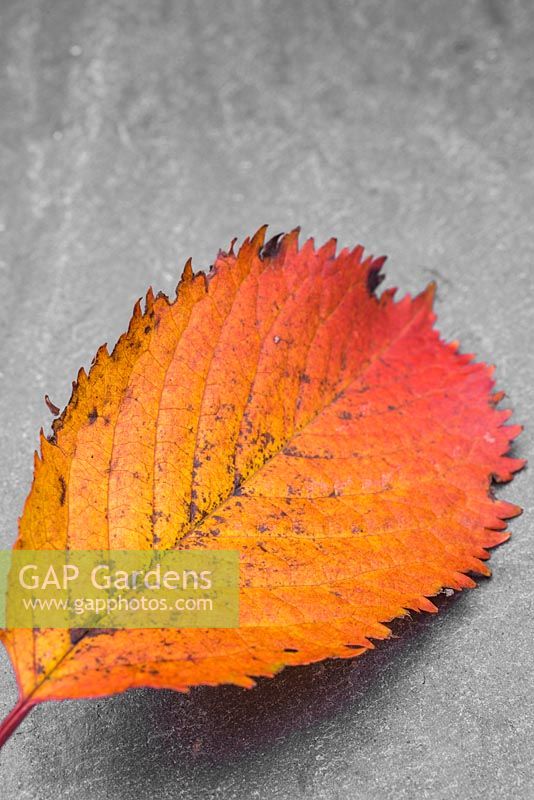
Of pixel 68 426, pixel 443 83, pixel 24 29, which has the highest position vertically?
pixel 24 29

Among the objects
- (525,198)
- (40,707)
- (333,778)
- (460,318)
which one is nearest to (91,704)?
(40,707)

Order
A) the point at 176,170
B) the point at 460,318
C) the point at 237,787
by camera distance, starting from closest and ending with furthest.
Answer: the point at 237,787 → the point at 460,318 → the point at 176,170

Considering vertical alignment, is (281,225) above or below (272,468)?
above

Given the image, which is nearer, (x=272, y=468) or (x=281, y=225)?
(x=272, y=468)

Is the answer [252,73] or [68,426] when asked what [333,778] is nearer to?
[68,426]
